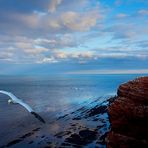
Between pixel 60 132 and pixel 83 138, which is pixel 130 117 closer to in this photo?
pixel 83 138

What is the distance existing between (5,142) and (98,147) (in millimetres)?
19979

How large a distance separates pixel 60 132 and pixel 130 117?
149 ft

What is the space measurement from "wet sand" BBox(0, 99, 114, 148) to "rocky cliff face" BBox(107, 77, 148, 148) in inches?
1236

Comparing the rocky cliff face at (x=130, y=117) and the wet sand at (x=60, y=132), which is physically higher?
the rocky cliff face at (x=130, y=117)

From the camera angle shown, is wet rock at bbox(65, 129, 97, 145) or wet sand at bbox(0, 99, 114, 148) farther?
wet rock at bbox(65, 129, 97, 145)

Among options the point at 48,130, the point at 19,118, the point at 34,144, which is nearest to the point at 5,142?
the point at 34,144

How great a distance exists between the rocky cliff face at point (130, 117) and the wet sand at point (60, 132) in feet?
103

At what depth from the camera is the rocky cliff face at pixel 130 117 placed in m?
25.9

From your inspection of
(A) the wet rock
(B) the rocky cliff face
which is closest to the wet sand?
(A) the wet rock

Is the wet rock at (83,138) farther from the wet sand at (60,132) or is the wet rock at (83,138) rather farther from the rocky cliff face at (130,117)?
the rocky cliff face at (130,117)

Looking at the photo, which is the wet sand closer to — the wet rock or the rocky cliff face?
the wet rock

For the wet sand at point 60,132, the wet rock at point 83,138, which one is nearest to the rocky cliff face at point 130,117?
the wet sand at point 60,132

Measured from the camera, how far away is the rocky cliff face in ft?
84.9

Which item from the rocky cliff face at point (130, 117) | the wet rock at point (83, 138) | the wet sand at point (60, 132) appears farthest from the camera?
the wet rock at point (83, 138)
